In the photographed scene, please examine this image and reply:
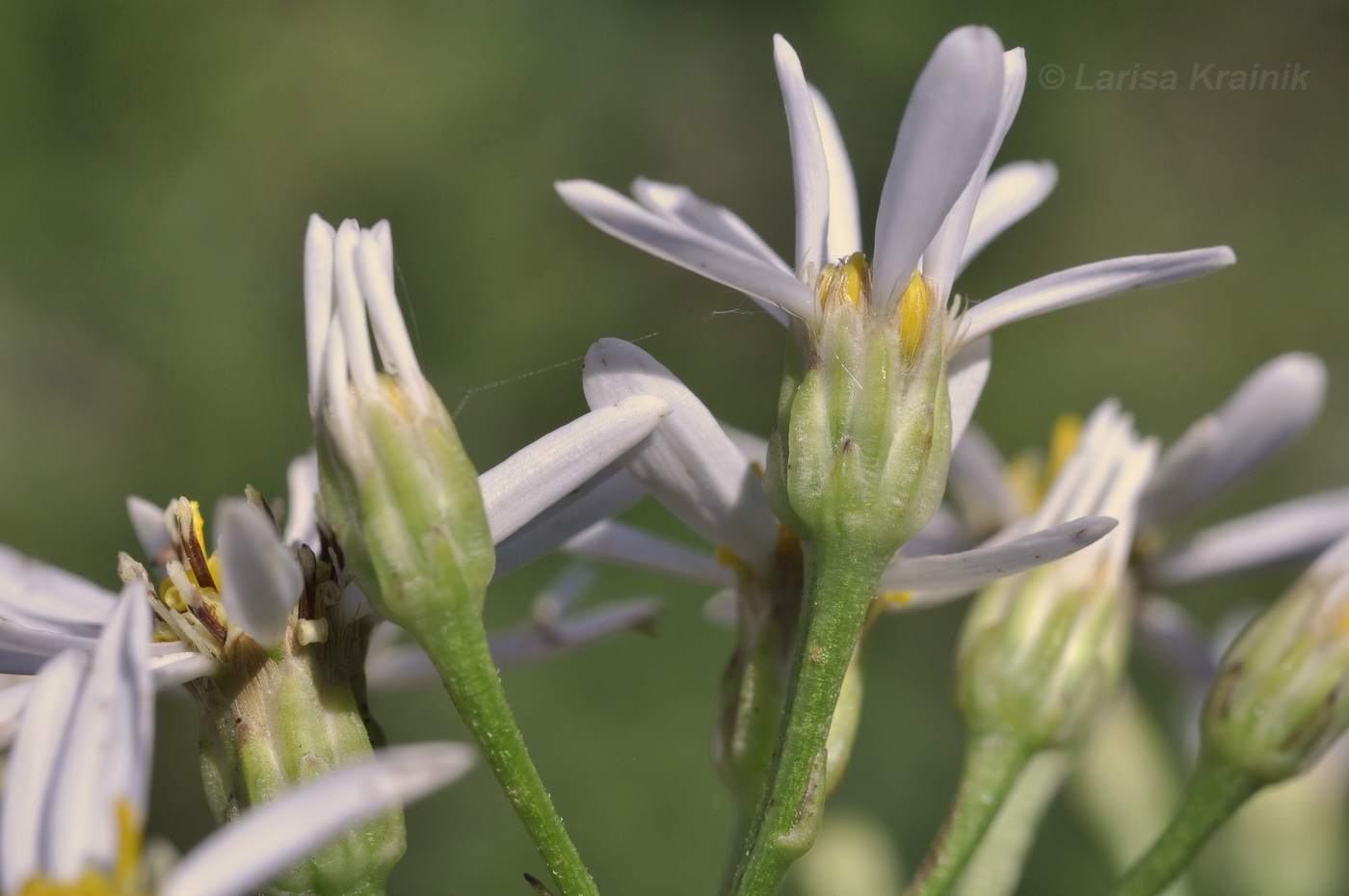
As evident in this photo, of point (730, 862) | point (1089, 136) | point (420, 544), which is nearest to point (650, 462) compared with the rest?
point (420, 544)

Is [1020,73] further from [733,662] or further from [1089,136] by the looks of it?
[1089,136]

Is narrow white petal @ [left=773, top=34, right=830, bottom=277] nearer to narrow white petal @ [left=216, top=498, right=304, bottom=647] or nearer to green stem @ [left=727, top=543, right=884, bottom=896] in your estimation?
green stem @ [left=727, top=543, right=884, bottom=896]

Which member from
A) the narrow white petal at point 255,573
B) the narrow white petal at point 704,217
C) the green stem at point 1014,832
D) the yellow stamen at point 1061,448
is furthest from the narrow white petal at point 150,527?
the yellow stamen at point 1061,448

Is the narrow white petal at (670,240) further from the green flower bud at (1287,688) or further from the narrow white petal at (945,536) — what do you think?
the green flower bud at (1287,688)

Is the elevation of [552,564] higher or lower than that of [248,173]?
lower

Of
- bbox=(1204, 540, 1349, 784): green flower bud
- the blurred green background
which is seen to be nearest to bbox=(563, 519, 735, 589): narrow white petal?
bbox=(1204, 540, 1349, 784): green flower bud

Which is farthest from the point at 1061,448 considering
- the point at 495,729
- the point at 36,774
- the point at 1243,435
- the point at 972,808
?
the point at 36,774
